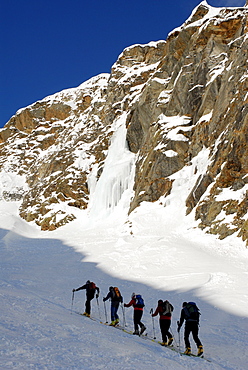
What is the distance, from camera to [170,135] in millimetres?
31562

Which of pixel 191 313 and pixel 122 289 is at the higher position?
pixel 191 313

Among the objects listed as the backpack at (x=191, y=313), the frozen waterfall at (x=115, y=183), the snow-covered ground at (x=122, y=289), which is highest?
the frozen waterfall at (x=115, y=183)

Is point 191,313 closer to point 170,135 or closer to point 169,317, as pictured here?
point 169,317

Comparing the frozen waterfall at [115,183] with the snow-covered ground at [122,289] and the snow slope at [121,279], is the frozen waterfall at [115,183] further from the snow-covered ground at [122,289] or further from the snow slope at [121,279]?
the snow-covered ground at [122,289]

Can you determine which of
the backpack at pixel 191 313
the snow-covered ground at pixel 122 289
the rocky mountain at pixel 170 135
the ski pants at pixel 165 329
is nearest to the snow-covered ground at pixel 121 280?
the snow-covered ground at pixel 122 289

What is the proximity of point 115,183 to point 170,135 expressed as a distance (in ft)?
28.2

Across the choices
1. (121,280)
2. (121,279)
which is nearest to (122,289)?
(121,280)

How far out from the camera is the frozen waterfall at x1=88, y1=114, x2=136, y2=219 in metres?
35.2

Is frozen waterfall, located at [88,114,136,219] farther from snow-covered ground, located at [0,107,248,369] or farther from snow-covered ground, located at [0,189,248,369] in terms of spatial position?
snow-covered ground, located at [0,189,248,369]

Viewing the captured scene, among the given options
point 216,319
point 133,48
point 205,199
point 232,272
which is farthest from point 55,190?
point 216,319

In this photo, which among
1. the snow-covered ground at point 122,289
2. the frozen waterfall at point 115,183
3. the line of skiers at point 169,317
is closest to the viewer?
the snow-covered ground at point 122,289

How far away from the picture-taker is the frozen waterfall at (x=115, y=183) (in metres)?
35.2

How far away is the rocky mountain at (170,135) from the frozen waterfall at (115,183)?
16 centimetres

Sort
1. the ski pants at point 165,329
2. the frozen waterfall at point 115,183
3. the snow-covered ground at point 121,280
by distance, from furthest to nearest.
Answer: the frozen waterfall at point 115,183, the ski pants at point 165,329, the snow-covered ground at point 121,280
